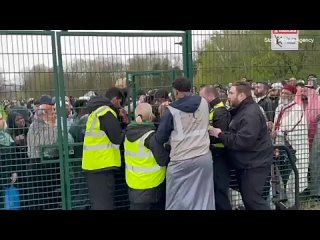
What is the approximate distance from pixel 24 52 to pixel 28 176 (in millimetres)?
1497

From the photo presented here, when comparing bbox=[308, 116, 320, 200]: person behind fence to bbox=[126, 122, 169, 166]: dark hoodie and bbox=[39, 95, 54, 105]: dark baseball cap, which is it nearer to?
bbox=[126, 122, 169, 166]: dark hoodie

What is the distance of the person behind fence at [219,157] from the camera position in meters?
5.50

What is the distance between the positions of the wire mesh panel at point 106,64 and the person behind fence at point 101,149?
0.29 meters

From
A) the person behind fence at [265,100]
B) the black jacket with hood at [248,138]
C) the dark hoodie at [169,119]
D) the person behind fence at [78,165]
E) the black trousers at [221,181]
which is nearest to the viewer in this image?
the dark hoodie at [169,119]

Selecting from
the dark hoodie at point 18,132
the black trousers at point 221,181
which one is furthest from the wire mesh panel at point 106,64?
the black trousers at point 221,181

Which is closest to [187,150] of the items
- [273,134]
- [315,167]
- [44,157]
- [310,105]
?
[44,157]

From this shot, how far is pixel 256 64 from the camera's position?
5.99 metres

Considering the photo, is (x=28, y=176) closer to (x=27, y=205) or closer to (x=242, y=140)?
(x=27, y=205)

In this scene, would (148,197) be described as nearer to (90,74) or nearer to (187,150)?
(187,150)

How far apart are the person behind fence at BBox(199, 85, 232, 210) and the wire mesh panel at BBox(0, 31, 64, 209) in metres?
1.90

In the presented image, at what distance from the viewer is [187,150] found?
5.04 m

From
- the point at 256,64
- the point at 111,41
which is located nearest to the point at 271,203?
the point at 256,64

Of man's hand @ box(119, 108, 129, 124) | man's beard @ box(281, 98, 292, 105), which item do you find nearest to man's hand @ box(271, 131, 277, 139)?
man's beard @ box(281, 98, 292, 105)

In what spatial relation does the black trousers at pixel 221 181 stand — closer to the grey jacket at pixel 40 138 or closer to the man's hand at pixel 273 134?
the man's hand at pixel 273 134
